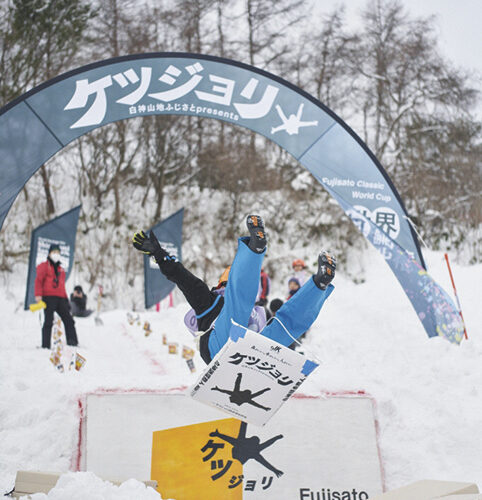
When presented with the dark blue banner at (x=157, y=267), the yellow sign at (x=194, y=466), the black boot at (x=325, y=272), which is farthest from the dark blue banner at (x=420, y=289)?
the dark blue banner at (x=157, y=267)

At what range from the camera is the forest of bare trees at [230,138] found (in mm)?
15453

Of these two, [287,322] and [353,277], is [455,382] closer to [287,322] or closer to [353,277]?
[287,322]

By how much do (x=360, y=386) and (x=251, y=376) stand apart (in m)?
1.47

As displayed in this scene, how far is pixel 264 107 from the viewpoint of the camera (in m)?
6.58

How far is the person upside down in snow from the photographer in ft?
10.4

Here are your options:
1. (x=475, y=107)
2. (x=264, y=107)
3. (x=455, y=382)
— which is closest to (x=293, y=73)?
(x=475, y=107)

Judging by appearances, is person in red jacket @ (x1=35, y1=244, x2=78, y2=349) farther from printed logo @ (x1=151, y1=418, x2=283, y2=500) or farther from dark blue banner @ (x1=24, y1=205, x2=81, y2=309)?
printed logo @ (x1=151, y1=418, x2=283, y2=500)

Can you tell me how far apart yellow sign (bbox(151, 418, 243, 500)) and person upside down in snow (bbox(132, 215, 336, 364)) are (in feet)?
1.92

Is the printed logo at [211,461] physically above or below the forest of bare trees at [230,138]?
below

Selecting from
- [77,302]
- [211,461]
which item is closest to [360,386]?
[211,461]

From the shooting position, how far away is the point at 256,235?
10.1 feet

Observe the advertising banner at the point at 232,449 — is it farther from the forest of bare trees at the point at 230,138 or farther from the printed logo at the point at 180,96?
the forest of bare trees at the point at 230,138

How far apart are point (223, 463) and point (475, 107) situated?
50.5ft

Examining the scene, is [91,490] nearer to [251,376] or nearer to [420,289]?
[251,376]
